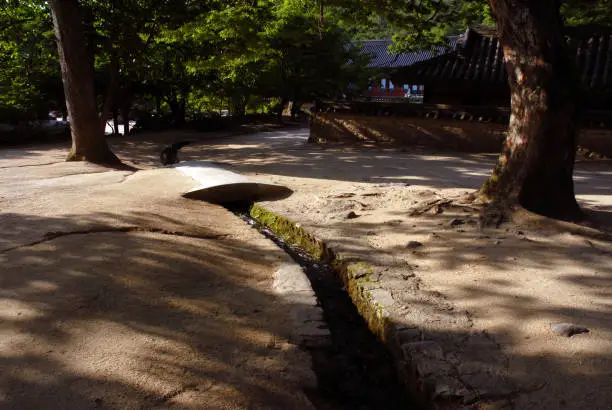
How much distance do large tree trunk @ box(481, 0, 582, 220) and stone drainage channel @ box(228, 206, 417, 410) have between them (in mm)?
2134

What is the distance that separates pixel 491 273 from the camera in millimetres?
3309

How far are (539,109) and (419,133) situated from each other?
7084 millimetres

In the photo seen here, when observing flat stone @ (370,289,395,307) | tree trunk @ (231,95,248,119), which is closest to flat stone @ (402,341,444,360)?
flat stone @ (370,289,395,307)

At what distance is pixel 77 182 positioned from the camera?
20.1ft

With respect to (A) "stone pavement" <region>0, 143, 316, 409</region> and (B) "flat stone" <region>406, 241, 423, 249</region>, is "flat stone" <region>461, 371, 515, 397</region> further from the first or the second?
(B) "flat stone" <region>406, 241, 423, 249</region>

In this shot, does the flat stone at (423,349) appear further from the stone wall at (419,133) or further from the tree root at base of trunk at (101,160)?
the stone wall at (419,133)

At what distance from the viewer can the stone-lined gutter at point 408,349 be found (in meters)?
2.06

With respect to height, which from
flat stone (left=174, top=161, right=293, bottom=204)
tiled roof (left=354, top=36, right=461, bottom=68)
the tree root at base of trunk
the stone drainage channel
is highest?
tiled roof (left=354, top=36, right=461, bottom=68)

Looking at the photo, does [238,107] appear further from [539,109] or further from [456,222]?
[539,109]

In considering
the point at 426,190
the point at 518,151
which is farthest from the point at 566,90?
the point at 426,190

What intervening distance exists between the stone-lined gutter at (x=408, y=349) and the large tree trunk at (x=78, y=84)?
251 inches

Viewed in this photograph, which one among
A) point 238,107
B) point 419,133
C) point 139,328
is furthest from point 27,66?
point 139,328

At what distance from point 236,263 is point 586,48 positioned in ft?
33.8

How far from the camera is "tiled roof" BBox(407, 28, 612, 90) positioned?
10086 millimetres
